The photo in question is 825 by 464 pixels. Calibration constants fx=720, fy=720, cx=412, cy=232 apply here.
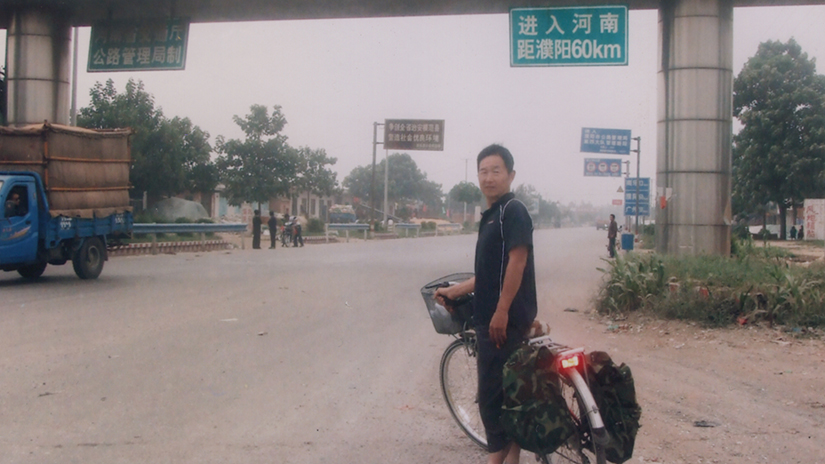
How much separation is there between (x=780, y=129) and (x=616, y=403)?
38.8m

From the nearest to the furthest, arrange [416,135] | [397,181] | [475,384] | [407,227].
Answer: [475,384] → [416,135] → [407,227] → [397,181]

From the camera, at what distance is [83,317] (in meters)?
9.09

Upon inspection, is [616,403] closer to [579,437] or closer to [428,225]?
[579,437]

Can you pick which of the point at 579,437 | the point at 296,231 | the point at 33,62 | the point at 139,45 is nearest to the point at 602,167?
the point at 296,231

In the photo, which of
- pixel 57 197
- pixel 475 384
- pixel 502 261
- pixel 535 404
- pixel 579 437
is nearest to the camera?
pixel 535 404

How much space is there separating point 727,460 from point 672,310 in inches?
184

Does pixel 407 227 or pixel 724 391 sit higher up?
pixel 407 227

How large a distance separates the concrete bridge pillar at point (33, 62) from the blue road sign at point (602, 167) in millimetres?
27245

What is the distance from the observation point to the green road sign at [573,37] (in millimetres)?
12602

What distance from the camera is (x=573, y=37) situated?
12656mm

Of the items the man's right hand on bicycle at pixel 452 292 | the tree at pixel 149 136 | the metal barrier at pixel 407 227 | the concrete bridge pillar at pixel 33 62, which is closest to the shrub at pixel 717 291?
the man's right hand on bicycle at pixel 452 292

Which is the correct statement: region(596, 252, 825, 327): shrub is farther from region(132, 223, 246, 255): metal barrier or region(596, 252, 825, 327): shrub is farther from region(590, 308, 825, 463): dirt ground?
region(132, 223, 246, 255): metal barrier

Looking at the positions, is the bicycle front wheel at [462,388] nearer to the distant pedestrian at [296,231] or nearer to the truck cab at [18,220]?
the truck cab at [18,220]

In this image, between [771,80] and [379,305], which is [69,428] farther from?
[771,80]
